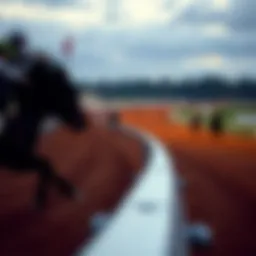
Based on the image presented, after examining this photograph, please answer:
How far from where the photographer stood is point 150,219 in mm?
1662

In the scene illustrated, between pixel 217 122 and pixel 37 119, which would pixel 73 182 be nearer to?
pixel 37 119

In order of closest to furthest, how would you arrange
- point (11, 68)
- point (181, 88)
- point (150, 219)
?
point (150, 219) < point (11, 68) < point (181, 88)

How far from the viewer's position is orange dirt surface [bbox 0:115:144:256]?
1847mm

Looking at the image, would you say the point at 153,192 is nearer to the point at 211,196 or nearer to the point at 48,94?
the point at 211,196

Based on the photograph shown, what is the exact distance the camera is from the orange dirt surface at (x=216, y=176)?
1863 mm

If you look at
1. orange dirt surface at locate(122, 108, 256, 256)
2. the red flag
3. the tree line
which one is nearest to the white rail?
orange dirt surface at locate(122, 108, 256, 256)

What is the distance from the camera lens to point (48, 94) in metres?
1.99

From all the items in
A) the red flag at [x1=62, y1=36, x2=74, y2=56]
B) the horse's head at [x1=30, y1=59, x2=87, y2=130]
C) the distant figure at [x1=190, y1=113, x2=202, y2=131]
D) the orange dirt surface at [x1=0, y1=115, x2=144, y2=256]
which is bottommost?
the orange dirt surface at [x1=0, y1=115, x2=144, y2=256]

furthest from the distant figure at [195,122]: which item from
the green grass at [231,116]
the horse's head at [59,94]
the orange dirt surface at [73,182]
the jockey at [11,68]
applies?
the jockey at [11,68]

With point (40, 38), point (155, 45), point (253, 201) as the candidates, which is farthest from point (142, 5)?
point (253, 201)

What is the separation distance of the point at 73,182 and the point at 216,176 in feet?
1.23

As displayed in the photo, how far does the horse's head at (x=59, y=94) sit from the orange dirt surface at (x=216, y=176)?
5.4 inches

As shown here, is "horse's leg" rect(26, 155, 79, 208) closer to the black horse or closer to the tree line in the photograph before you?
the black horse

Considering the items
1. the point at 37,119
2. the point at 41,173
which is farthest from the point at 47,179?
the point at 37,119
